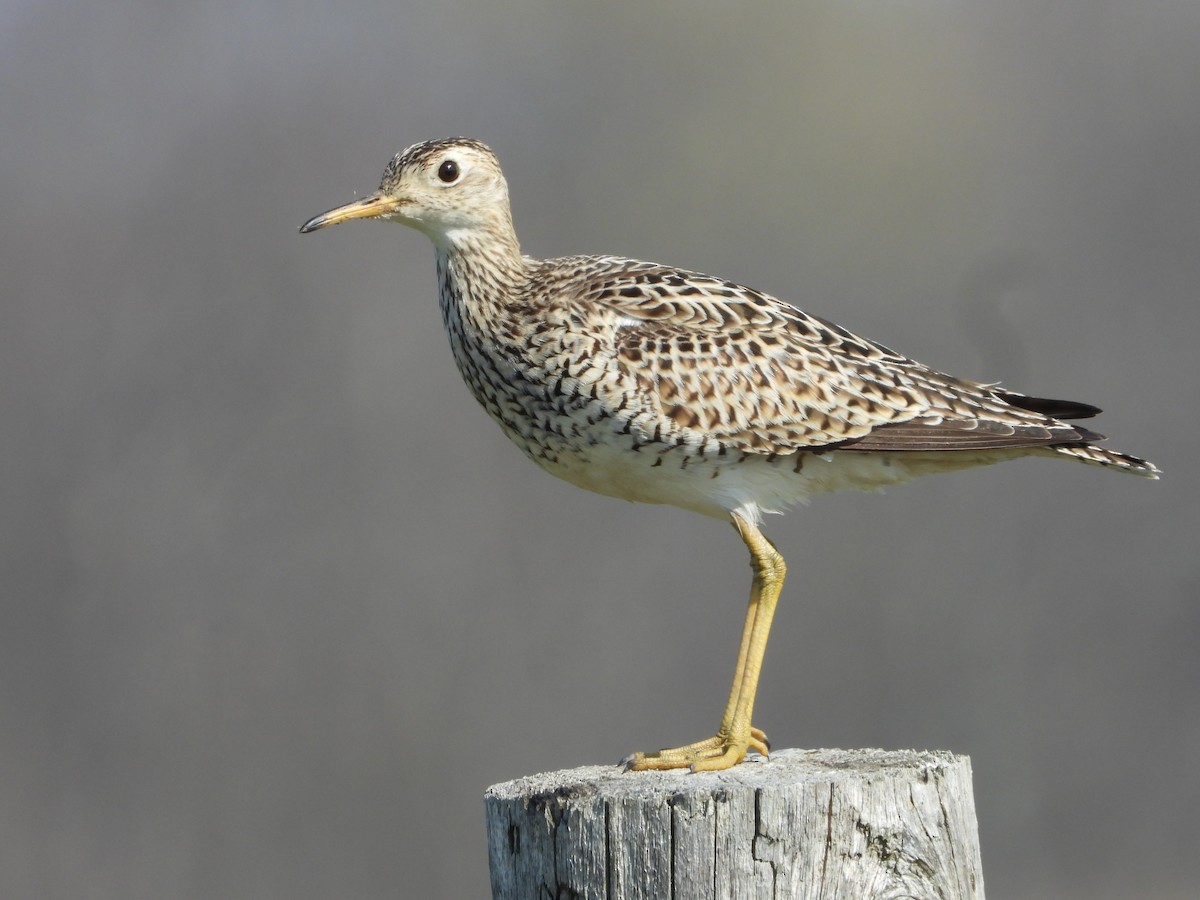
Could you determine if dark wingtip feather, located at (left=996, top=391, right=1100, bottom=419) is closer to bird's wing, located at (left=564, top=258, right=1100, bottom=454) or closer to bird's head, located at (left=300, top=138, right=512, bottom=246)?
bird's wing, located at (left=564, top=258, right=1100, bottom=454)

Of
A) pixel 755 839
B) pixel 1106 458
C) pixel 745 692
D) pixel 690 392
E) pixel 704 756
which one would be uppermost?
pixel 690 392

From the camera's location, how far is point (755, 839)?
439 centimetres

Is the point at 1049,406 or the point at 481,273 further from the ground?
the point at 481,273

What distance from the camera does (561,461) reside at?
6051mm

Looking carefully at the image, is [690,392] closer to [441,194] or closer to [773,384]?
[773,384]

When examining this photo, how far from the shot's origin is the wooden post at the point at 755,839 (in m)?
4.38

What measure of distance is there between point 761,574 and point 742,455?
61 centimetres

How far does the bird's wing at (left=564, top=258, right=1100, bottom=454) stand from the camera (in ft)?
19.8

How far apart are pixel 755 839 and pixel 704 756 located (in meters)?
1.30

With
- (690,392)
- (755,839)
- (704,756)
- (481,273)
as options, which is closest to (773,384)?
(690,392)

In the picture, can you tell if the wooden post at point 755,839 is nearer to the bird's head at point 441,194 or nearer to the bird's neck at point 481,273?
the bird's neck at point 481,273

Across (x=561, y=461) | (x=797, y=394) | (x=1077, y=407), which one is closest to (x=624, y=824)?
(x=561, y=461)

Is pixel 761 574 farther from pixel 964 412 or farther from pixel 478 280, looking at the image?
pixel 478 280

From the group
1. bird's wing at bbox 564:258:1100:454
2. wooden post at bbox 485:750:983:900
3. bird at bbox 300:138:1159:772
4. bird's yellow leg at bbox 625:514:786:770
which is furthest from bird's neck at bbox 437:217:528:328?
wooden post at bbox 485:750:983:900
